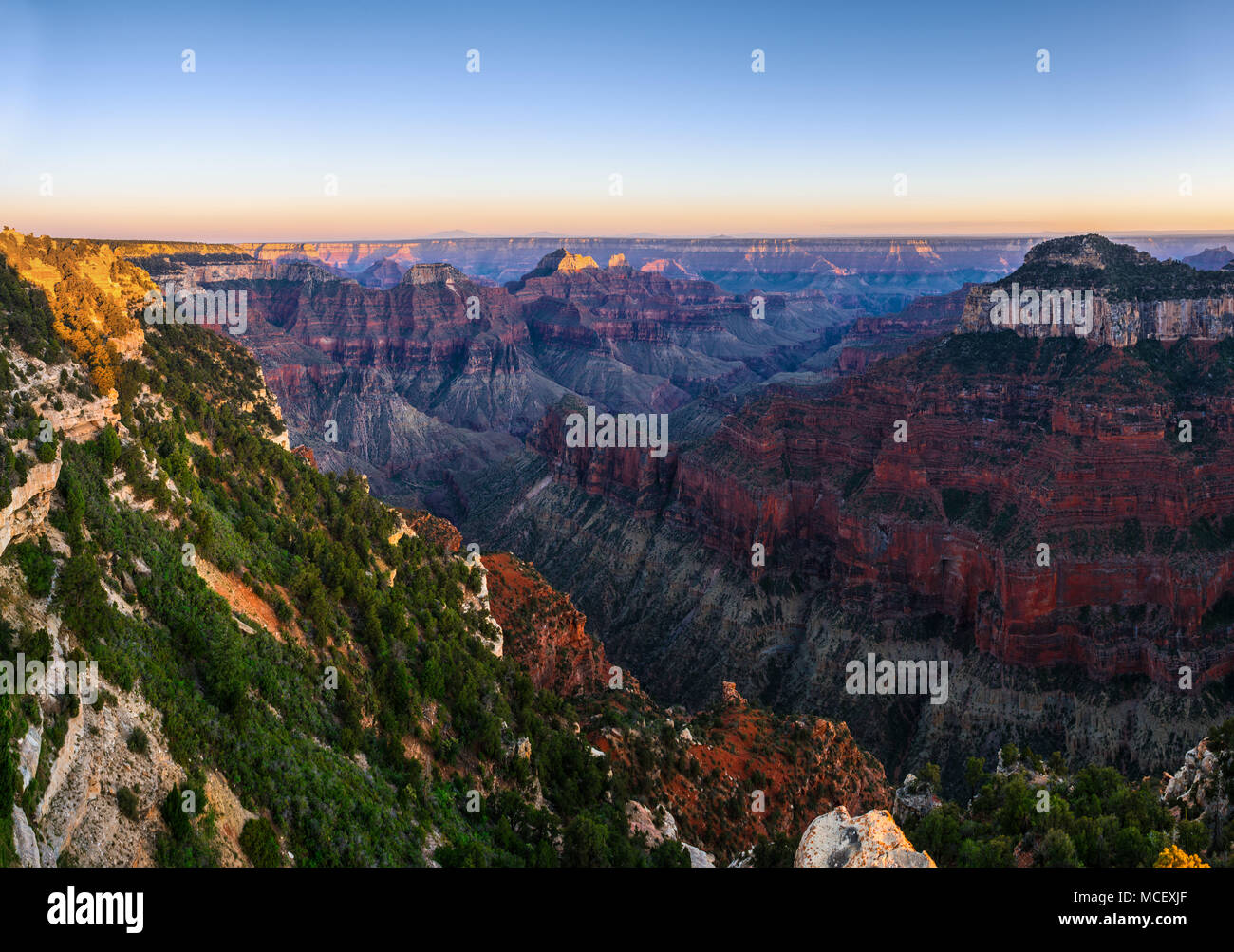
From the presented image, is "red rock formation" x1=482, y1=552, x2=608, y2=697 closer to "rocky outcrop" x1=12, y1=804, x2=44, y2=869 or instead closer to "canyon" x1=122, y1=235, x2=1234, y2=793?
"canyon" x1=122, y1=235, x2=1234, y2=793

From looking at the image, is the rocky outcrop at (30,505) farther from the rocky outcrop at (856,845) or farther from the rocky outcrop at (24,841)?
the rocky outcrop at (856,845)

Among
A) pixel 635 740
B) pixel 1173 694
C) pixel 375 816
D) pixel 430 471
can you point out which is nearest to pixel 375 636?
pixel 375 816

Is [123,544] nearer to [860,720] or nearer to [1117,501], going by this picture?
[860,720]

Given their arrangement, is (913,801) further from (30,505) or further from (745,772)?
(30,505)

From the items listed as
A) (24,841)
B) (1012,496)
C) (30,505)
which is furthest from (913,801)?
(30,505)

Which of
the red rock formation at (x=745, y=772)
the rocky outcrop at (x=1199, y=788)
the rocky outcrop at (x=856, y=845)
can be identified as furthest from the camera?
the red rock formation at (x=745, y=772)

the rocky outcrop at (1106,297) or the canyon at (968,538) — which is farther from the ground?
the rocky outcrop at (1106,297)

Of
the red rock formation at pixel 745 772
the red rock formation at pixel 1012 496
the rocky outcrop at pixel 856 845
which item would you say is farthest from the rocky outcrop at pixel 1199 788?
the red rock formation at pixel 1012 496

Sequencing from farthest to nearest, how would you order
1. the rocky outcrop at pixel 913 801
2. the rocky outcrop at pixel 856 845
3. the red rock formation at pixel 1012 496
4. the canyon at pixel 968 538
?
the red rock formation at pixel 1012 496 < the canyon at pixel 968 538 < the rocky outcrop at pixel 913 801 < the rocky outcrop at pixel 856 845

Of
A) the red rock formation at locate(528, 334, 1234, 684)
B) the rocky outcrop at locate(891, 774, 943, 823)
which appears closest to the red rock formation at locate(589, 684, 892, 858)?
the rocky outcrop at locate(891, 774, 943, 823)
